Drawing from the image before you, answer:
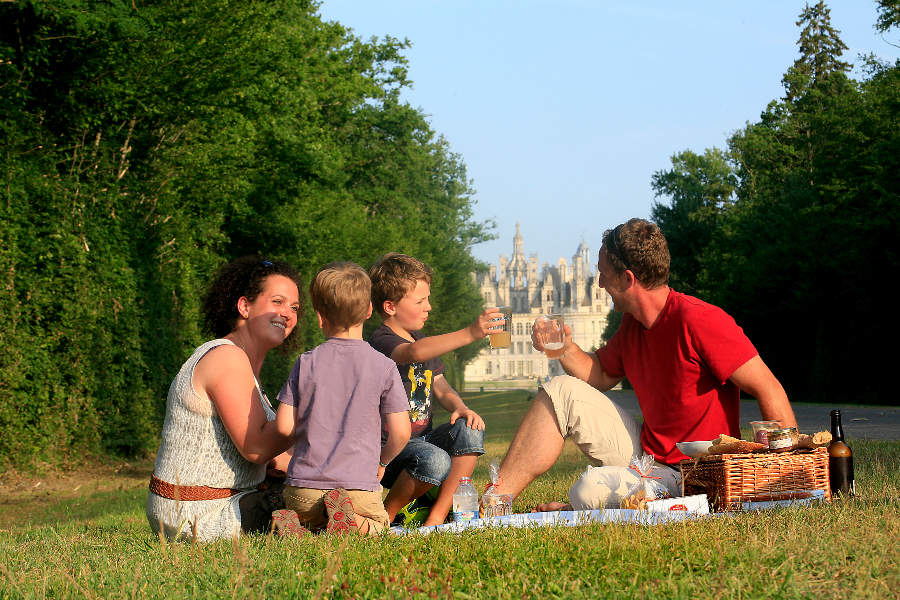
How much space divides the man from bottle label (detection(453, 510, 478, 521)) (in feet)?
0.73

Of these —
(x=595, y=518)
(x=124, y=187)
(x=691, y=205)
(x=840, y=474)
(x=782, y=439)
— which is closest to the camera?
(x=595, y=518)

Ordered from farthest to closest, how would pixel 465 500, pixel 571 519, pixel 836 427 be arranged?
pixel 836 427, pixel 465 500, pixel 571 519

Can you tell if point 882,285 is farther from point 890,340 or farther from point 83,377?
point 83,377

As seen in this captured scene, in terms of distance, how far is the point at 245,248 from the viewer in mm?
23188

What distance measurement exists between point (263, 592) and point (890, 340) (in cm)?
3241

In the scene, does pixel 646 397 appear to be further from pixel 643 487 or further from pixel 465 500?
pixel 465 500

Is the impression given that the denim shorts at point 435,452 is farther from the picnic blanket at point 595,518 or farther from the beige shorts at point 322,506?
the beige shorts at point 322,506

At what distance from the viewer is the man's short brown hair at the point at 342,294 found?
A: 193 inches

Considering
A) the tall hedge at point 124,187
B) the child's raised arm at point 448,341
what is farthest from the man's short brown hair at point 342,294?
the tall hedge at point 124,187

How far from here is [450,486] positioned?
5.54 metres

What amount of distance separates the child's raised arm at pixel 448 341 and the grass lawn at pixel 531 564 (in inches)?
48.4

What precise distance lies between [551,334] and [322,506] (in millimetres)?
1806

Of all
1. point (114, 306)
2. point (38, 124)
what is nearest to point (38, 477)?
point (114, 306)

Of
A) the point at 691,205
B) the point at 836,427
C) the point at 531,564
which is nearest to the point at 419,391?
the point at 531,564
